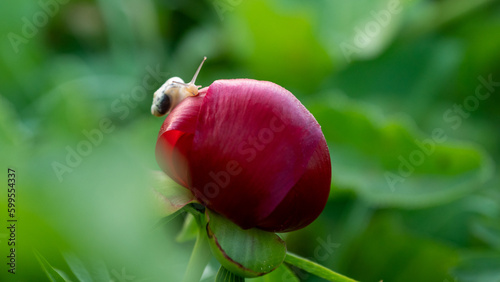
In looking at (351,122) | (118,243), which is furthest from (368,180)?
(118,243)

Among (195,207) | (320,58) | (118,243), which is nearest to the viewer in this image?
(118,243)

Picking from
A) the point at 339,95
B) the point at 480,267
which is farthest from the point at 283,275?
the point at 339,95

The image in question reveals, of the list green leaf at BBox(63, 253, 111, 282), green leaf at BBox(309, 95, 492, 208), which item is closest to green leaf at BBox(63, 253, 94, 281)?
green leaf at BBox(63, 253, 111, 282)

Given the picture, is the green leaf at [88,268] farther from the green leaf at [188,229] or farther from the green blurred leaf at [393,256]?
the green blurred leaf at [393,256]

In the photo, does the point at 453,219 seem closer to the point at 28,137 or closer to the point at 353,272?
the point at 353,272

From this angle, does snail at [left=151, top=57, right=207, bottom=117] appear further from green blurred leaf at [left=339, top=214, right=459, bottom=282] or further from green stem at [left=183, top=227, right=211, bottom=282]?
green blurred leaf at [left=339, top=214, right=459, bottom=282]

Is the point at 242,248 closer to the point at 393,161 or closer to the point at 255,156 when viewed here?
the point at 255,156
